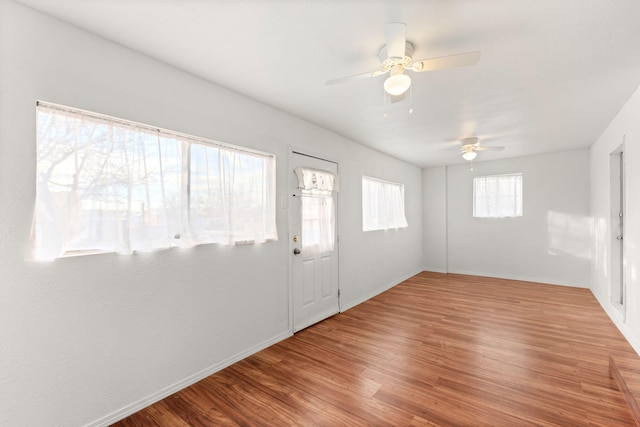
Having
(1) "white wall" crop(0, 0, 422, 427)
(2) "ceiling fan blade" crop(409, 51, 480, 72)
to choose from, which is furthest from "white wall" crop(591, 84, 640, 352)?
(1) "white wall" crop(0, 0, 422, 427)

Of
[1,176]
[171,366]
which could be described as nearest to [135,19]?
[1,176]

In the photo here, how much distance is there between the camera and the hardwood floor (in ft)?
6.57

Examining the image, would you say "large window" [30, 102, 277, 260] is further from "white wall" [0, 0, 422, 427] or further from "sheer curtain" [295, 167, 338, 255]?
"sheer curtain" [295, 167, 338, 255]

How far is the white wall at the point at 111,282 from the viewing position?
1.62 meters

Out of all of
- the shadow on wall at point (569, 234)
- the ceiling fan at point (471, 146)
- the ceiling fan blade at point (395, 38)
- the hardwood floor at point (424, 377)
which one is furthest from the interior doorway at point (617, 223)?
the ceiling fan blade at point (395, 38)

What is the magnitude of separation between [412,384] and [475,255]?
504 cm

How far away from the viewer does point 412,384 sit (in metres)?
2.38

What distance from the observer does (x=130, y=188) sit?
203cm

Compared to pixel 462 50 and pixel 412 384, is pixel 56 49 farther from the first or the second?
pixel 412 384

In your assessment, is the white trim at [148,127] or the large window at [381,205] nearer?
the white trim at [148,127]

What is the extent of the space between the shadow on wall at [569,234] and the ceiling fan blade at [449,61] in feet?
17.4

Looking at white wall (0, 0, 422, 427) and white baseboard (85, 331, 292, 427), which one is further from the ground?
white wall (0, 0, 422, 427)

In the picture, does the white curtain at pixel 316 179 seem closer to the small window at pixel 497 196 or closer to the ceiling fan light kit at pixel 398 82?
the ceiling fan light kit at pixel 398 82

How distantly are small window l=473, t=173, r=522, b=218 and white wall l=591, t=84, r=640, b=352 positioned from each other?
4.97ft
